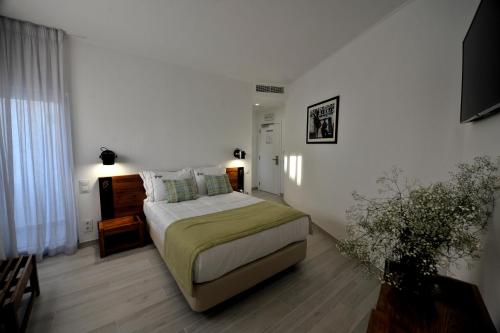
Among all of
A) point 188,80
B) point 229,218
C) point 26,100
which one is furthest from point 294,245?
point 26,100

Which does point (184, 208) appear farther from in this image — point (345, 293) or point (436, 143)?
point (436, 143)

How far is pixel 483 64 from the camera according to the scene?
95cm

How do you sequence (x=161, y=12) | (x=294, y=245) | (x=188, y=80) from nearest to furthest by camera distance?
1. (x=161, y=12)
2. (x=294, y=245)
3. (x=188, y=80)

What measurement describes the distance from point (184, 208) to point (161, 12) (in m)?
2.21

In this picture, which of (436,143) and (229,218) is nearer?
(436,143)

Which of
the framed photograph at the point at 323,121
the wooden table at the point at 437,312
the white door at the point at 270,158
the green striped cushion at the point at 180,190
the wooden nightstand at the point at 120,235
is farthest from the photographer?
the white door at the point at 270,158

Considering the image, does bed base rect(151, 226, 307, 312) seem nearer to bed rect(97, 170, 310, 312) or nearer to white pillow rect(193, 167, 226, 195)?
bed rect(97, 170, 310, 312)

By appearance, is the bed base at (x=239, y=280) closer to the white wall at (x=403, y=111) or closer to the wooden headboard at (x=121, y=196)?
the white wall at (x=403, y=111)

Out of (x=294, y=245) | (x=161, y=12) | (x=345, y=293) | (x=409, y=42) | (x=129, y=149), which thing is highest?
(x=161, y=12)

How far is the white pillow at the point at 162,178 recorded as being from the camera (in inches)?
108

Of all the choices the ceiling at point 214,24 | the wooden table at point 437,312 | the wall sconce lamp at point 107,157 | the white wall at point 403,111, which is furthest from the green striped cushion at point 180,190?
the wooden table at point 437,312

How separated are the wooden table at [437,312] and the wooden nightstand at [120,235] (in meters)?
2.72

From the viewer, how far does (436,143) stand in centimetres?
163

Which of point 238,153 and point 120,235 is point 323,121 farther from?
point 120,235
